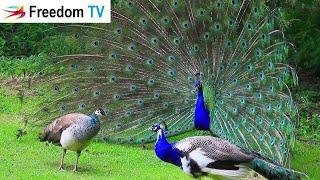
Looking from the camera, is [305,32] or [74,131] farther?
[305,32]

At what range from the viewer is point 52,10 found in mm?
14188

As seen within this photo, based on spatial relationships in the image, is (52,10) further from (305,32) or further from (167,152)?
(167,152)

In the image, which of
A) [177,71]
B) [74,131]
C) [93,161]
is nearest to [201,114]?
[177,71]

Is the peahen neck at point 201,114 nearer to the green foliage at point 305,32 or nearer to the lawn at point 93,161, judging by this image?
the lawn at point 93,161

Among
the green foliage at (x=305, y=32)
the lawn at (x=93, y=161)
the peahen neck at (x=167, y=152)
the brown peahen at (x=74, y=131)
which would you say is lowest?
the lawn at (x=93, y=161)

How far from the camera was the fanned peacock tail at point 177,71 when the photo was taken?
7.86m

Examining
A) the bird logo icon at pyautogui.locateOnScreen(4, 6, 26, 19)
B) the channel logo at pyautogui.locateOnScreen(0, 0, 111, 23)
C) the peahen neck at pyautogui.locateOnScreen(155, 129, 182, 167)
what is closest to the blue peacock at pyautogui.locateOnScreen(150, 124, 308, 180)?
the peahen neck at pyautogui.locateOnScreen(155, 129, 182, 167)

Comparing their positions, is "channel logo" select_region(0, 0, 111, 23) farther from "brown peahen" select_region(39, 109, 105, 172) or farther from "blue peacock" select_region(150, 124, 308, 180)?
"blue peacock" select_region(150, 124, 308, 180)

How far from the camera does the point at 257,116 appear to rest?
7.81 m

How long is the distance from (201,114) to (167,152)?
1697 mm

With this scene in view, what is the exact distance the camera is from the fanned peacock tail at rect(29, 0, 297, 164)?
7.86 meters

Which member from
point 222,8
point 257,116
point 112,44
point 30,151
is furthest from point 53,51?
point 257,116

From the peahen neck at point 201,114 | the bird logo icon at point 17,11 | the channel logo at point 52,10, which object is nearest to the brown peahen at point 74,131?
the peahen neck at point 201,114

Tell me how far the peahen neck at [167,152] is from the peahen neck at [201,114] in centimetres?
150
